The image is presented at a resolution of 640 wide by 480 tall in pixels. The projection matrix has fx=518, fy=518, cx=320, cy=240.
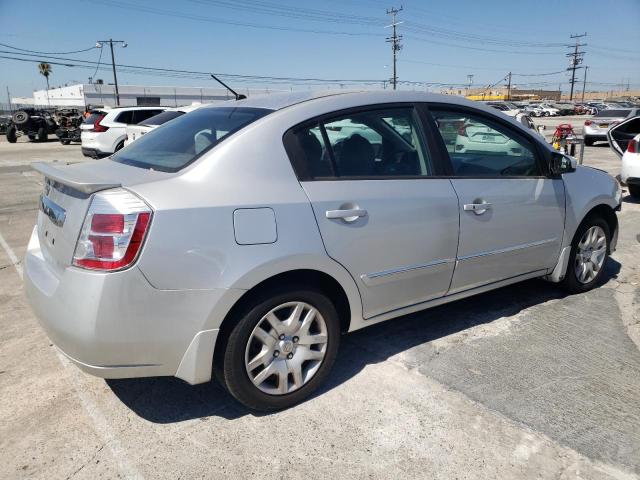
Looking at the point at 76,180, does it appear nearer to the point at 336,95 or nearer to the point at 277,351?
the point at 277,351

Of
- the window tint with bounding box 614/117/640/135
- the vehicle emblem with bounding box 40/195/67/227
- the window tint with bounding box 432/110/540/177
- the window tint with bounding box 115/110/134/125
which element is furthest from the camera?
the window tint with bounding box 115/110/134/125

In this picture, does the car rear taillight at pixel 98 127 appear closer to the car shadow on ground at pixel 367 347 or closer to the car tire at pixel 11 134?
the car tire at pixel 11 134

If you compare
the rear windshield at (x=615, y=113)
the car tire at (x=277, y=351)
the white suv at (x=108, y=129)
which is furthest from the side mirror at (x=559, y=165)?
the rear windshield at (x=615, y=113)

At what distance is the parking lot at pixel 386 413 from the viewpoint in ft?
7.80

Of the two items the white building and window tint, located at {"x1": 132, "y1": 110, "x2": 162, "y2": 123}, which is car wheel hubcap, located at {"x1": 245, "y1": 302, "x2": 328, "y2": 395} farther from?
the white building

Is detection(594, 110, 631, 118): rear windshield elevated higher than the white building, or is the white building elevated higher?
the white building

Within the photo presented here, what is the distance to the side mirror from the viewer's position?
12.7ft

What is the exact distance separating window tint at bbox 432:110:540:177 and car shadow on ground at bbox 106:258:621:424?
112 cm

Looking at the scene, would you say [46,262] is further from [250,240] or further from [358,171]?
[358,171]

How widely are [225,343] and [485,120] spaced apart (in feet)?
7.88

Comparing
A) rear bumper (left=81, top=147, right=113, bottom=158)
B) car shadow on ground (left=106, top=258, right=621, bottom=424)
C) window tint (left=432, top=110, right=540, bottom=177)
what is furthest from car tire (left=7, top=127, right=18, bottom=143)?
window tint (left=432, top=110, right=540, bottom=177)

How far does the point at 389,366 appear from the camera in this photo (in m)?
3.25

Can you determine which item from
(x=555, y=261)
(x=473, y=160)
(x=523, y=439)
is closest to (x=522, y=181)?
(x=473, y=160)

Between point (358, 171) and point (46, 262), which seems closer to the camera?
point (46, 262)
